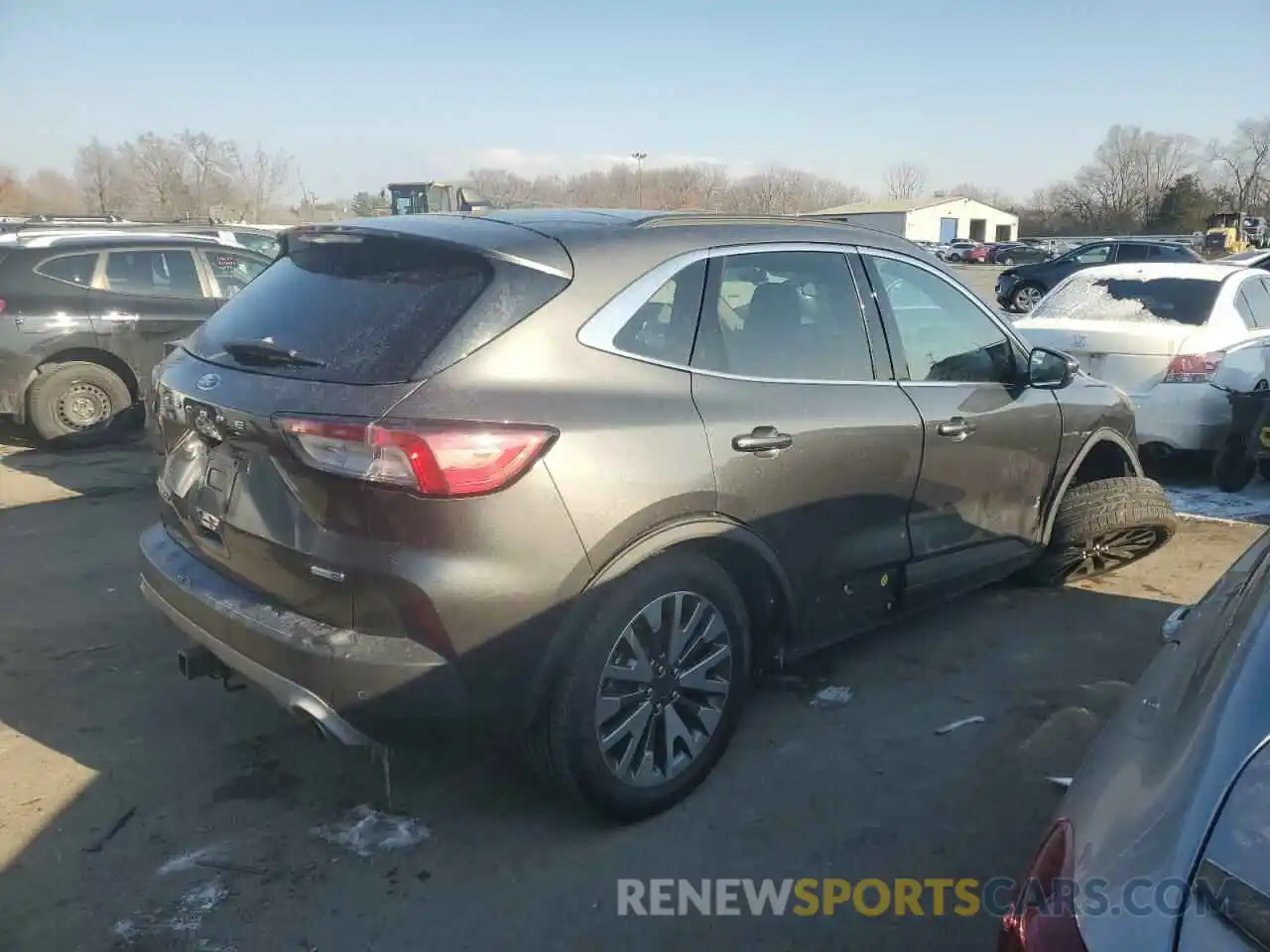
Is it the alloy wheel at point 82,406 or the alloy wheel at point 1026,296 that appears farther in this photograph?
the alloy wheel at point 1026,296

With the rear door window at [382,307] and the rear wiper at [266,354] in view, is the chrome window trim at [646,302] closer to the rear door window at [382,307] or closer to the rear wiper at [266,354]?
the rear door window at [382,307]

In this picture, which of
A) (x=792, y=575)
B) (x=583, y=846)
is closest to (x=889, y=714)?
(x=792, y=575)

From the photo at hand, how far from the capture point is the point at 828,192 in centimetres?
11869

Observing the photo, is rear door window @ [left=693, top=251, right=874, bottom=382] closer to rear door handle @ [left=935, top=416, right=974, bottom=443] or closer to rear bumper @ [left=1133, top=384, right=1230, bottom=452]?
rear door handle @ [left=935, top=416, right=974, bottom=443]

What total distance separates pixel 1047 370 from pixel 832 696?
5.74 ft

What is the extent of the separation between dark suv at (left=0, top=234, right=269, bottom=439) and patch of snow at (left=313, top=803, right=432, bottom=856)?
5752 mm

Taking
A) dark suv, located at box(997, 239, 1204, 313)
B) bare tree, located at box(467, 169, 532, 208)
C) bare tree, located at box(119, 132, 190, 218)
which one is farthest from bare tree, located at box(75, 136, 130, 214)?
dark suv, located at box(997, 239, 1204, 313)

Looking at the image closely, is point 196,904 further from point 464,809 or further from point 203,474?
point 203,474

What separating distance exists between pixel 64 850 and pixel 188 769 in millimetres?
481

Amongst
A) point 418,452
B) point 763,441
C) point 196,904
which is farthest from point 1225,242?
point 196,904

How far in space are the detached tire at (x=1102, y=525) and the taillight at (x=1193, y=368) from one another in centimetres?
205

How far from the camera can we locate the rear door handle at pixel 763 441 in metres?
3.15

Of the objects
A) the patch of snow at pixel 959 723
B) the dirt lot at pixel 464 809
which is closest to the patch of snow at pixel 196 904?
the dirt lot at pixel 464 809

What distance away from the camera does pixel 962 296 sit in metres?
4.23
